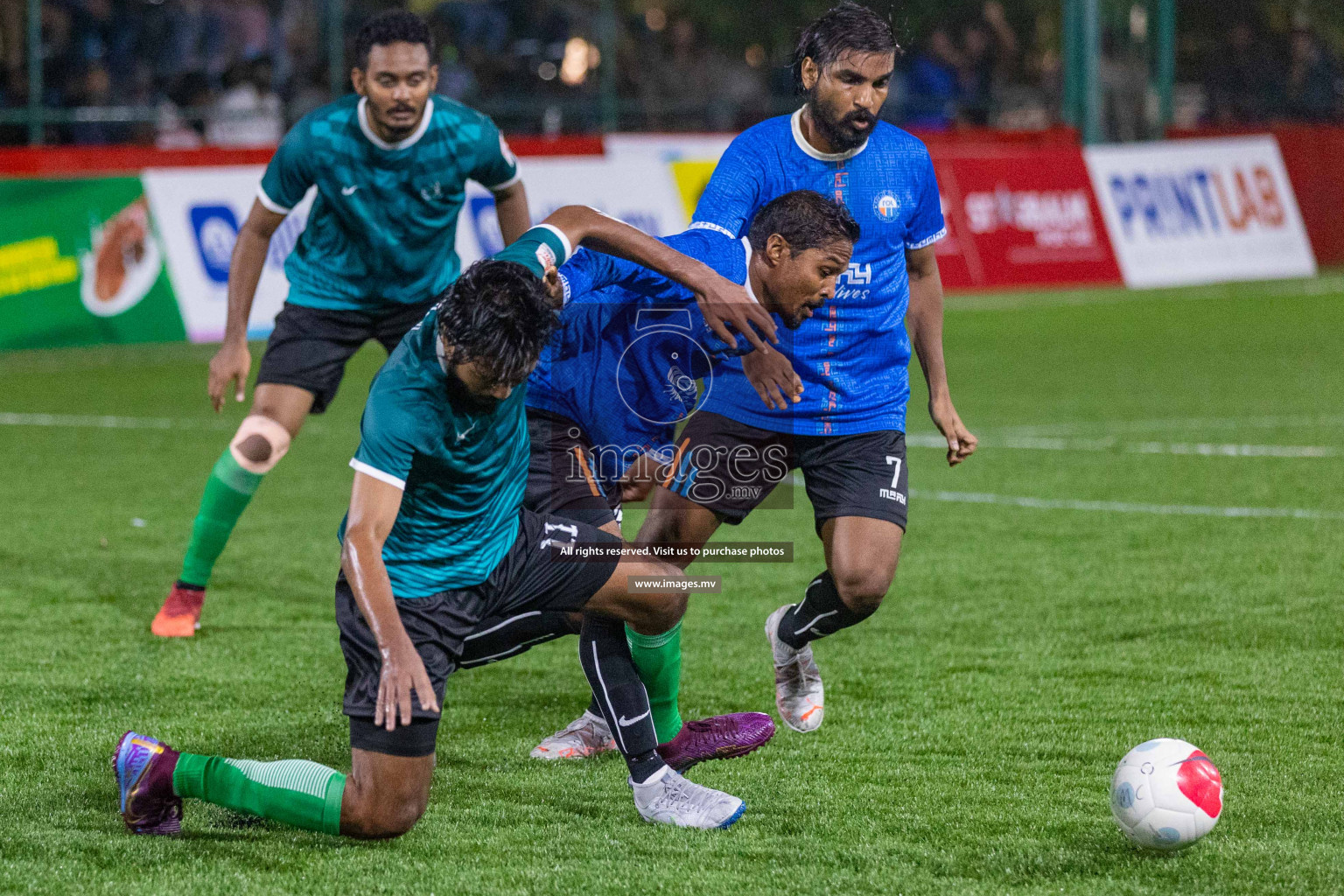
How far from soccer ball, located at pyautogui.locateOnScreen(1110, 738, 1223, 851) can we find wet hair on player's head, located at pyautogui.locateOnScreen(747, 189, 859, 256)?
1.42 m

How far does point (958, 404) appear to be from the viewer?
10977 millimetres

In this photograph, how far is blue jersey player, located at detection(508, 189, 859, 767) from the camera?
4.26 meters

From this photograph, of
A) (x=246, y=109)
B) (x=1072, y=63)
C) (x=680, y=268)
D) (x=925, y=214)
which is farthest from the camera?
(x=1072, y=63)

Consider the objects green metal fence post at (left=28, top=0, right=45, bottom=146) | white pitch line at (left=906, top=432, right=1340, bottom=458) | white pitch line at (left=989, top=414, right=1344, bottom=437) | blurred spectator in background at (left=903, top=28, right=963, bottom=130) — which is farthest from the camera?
blurred spectator in background at (left=903, top=28, right=963, bottom=130)

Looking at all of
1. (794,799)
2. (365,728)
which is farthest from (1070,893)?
(365,728)

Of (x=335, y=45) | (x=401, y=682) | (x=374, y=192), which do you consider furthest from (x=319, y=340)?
(x=335, y=45)

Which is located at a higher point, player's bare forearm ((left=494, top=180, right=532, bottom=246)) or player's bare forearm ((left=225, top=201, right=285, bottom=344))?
player's bare forearm ((left=494, top=180, right=532, bottom=246))

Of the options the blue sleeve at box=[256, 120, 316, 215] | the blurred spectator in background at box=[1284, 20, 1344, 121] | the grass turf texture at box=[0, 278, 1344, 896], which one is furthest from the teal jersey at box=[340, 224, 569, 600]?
the blurred spectator in background at box=[1284, 20, 1344, 121]

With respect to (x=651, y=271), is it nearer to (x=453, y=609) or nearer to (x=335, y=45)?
(x=453, y=609)

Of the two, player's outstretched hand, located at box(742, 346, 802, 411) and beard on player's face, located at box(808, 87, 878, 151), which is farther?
beard on player's face, located at box(808, 87, 878, 151)

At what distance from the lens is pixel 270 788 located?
3.75 meters

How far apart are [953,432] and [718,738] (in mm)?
1094

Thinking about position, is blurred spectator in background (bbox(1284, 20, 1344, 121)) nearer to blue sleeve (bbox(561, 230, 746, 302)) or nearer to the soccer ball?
blue sleeve (bbox(561, 230, 746, 302))

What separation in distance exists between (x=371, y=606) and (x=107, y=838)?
922 millimetres
